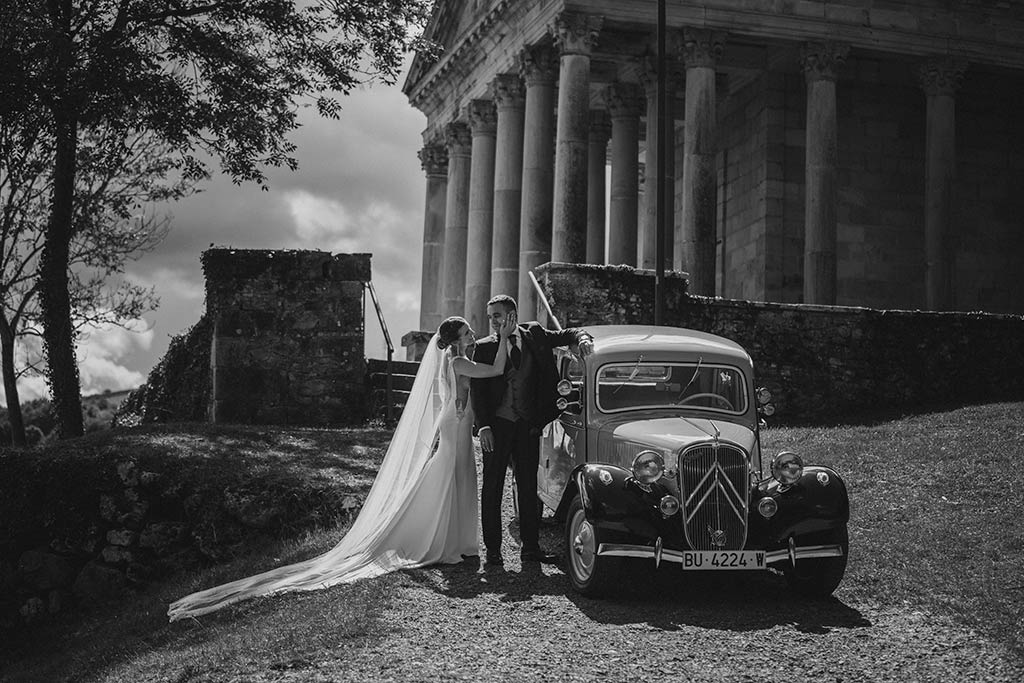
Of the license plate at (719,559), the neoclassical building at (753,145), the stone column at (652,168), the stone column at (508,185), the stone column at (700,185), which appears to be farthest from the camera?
the stone column at (508,185)

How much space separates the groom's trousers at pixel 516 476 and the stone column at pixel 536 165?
15.1 meters

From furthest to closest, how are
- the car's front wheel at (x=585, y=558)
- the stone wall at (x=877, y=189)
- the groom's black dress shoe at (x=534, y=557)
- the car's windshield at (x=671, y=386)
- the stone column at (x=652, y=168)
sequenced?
the stone wall at (x=877, y=189) → the stone column at (x=652, y=168) → the groom's black dress shoe at (x=534, y=557) → the car's windshield at (x=671, y=386) → the car's front wheel at (x=585, y=558)

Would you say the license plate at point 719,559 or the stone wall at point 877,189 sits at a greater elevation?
the stone wall at point 877,189

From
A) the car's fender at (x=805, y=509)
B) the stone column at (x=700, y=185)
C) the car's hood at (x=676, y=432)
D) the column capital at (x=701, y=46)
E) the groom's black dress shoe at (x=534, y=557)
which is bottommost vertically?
the groom's black dress shoe at (x=534, y=557)

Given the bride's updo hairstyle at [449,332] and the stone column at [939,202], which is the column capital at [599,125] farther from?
the bride's updo hairstyle at [449,332]

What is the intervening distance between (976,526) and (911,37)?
60.2 feet

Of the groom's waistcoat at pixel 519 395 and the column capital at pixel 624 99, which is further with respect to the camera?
the column capital at pixel 624 99

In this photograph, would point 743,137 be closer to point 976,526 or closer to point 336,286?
point 336,286

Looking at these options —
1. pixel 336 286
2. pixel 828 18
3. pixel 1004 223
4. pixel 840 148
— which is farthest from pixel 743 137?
pixel 336 286

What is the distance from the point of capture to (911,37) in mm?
26562

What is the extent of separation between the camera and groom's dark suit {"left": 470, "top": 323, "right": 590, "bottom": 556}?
9445 mm

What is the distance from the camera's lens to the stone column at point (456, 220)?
32281 mm

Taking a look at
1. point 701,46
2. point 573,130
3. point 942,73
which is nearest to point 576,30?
point 573,130

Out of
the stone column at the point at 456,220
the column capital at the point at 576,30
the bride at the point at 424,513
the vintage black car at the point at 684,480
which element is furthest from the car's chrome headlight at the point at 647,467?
the stone column at the point at 456,220
